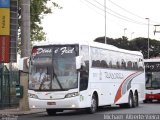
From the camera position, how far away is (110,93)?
27.0 meters

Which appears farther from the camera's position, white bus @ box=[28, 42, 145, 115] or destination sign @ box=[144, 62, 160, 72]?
destination sign @ box=[144, 62, 160, 72]

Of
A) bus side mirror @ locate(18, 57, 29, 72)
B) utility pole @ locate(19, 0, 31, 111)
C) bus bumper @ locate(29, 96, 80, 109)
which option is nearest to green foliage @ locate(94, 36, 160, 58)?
utility pole @ locate(19, 0, 31, 111)

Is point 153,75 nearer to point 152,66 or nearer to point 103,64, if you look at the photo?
point 152,66

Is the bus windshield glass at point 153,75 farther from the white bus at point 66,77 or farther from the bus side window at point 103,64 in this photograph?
the white bus at point 66,77

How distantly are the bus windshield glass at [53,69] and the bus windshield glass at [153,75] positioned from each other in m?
15.0

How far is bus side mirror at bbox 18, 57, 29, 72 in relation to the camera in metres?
23.3

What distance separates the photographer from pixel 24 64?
78.1 feet

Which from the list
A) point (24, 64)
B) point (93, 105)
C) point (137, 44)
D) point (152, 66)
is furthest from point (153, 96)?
point (137, 44)

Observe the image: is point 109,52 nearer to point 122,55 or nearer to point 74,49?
point 122,55

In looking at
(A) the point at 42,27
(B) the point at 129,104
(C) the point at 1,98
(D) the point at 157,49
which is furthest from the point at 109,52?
(D) the point at 157,49

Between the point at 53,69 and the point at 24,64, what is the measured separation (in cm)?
184

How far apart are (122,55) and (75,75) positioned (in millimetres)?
7209

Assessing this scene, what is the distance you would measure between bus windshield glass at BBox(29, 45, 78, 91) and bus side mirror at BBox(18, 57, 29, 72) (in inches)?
17.2

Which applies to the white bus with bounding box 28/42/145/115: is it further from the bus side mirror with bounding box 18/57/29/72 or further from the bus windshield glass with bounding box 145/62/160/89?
the bus windshield glass with bounding box 145/62/160/89
